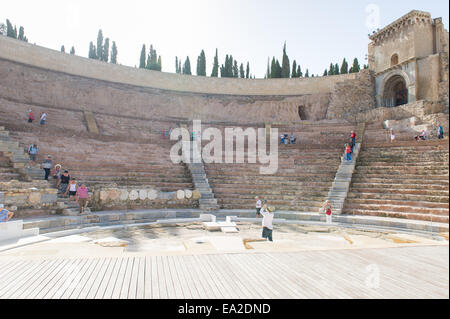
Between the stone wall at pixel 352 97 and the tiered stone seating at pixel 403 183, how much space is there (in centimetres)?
1313

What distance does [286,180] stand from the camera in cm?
1467

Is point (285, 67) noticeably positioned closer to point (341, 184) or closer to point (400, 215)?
point (341, 184)

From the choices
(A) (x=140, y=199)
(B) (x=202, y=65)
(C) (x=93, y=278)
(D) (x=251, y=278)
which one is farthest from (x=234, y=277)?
(B) (x=202, y=65)

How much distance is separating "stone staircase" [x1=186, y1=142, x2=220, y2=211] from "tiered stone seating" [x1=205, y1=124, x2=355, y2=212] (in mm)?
403

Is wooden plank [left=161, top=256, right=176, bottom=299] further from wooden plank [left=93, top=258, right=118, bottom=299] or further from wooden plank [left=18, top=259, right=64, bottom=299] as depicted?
wooden plank [left=18, top=259, right=64, bottom=299]

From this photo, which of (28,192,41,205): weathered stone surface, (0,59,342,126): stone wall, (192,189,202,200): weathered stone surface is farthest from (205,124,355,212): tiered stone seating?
(0,59,342,126): stone wall

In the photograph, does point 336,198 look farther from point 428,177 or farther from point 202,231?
point 202,231

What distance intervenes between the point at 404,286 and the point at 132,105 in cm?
2612

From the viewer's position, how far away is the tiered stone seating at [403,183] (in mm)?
10680

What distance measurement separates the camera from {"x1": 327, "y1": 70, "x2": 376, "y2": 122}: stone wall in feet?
90.9

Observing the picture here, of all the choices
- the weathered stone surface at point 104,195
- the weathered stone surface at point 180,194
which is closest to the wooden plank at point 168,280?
the weathered stone surface at point 104,195

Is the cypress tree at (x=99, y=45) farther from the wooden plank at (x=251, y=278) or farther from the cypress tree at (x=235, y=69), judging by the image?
the wooden plank at (x=251, y=278)

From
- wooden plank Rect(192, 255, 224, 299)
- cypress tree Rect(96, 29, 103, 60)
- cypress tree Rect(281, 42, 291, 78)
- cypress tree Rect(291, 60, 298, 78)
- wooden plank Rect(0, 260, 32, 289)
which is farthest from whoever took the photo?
cypress tree Rect(291, 60, 298, 78)

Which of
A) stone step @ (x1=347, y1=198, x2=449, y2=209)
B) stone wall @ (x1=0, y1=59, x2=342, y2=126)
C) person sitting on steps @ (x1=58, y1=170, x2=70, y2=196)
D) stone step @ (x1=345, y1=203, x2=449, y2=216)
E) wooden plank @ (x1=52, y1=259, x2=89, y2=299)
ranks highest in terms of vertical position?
stone wall @ (x1=0, y1=59, x2=342, y2=126)
